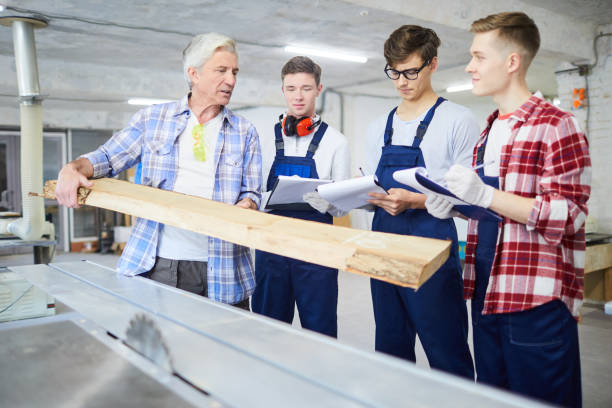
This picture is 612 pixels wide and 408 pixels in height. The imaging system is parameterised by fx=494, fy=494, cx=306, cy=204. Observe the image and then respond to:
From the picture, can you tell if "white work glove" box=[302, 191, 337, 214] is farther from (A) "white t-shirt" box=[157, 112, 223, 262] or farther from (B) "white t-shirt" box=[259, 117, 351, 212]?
(A) "white t-shirt" box=[157, 112, 223, 262]

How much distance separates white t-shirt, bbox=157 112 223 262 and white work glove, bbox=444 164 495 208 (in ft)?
2.81

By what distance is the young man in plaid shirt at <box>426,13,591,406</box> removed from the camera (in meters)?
1.23

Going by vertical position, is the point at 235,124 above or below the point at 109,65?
below

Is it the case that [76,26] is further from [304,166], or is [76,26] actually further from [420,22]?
[304,166]

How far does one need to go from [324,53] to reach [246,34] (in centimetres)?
112

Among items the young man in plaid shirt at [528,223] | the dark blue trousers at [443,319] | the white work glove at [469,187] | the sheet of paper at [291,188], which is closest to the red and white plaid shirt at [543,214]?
the young man in plaid shirt at [528,223]

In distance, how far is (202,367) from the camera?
0.86 meters

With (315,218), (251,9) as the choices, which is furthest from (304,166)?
(251,9)

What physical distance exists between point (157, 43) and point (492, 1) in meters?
3.50

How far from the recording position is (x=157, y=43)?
5.46 meters

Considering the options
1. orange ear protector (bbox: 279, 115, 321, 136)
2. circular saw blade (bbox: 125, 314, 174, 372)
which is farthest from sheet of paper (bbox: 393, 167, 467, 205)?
orange ear protector (bbox: 279, 115, 321, 136)

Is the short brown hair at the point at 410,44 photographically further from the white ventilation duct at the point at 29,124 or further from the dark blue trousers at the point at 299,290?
the white ventilation duct at the point at 29,124

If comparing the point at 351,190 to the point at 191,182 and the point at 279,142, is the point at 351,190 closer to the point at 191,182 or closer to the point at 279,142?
the point at 191,182

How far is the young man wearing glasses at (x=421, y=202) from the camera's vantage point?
1687 mm
